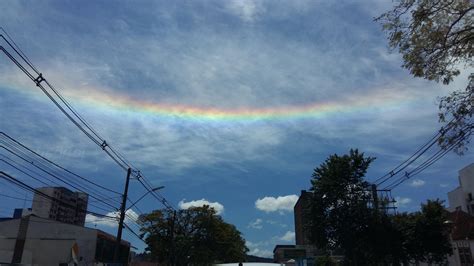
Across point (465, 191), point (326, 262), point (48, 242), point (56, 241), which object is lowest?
point (48, 242)

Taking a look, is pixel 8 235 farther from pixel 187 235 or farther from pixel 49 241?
pixel 187 235

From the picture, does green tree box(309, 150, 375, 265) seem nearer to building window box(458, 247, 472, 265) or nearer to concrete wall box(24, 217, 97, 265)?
building window box(458, 247, 472, 265)

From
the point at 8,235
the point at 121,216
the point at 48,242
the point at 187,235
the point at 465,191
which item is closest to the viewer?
the point at 121,216

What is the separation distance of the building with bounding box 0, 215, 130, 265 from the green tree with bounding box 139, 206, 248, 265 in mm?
14017

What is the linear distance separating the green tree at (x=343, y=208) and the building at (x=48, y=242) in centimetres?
2100

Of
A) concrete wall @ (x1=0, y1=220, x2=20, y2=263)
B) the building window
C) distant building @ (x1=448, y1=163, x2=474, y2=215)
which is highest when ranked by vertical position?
distant building @ (x1=448, y1=163, x2=474, y2=215)

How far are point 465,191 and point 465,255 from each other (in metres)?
17.0

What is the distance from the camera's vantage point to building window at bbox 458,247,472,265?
126 feet

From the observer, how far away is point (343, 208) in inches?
1506

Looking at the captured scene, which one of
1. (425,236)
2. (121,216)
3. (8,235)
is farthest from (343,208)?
(8,235)

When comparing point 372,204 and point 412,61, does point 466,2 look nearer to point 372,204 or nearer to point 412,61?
point 412,61

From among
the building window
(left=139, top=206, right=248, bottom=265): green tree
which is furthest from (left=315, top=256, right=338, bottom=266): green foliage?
the building window

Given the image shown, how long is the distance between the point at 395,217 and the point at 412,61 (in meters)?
31.7

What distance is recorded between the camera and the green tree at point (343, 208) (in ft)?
→ 125
